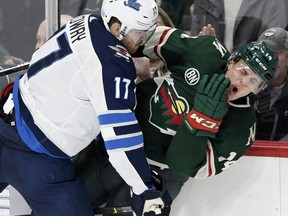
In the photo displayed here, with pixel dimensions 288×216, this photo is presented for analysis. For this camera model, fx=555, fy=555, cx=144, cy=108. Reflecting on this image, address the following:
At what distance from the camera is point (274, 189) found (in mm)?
1982

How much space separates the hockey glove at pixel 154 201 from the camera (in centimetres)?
166

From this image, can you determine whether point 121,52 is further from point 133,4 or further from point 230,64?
point 230,64

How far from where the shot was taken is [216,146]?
1709 mm

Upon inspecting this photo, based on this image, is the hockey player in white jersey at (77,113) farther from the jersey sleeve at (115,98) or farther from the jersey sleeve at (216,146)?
the jersey sleeve at (216,146)

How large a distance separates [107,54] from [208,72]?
0.34 m

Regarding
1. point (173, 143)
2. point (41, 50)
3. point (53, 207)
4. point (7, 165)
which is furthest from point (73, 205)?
point (41, 50)

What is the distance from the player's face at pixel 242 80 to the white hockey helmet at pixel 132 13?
0.89 ft

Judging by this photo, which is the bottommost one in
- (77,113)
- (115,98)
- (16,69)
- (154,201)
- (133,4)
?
(154,201)

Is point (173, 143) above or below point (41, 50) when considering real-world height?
below

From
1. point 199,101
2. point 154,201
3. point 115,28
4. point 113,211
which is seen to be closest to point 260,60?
point 199,101

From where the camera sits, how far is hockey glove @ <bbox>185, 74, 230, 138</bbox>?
153 centimetres

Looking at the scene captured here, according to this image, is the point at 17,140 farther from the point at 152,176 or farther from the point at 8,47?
the point at 8,47

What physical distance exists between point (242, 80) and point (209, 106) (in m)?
0.13

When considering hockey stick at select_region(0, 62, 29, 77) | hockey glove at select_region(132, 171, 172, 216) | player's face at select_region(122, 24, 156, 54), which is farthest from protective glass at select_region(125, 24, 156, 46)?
hockey stick at select_region(0, 62, 29, 77)
